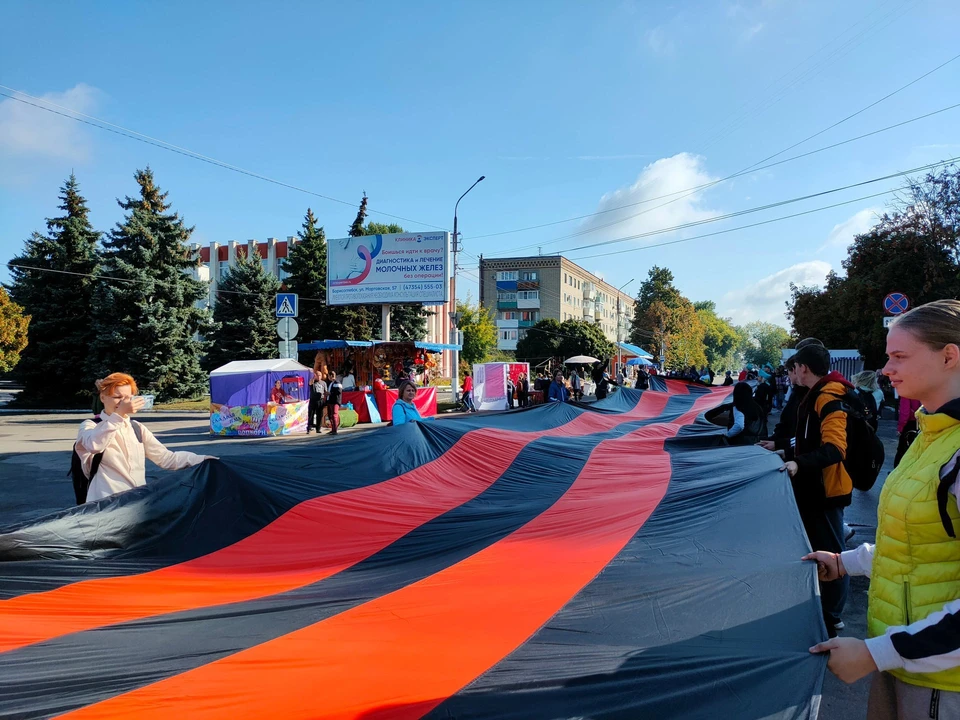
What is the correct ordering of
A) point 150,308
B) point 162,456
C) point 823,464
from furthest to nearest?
point 150,308 < point 162,456 < point 823,464

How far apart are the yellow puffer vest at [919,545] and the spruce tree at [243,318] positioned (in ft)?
120

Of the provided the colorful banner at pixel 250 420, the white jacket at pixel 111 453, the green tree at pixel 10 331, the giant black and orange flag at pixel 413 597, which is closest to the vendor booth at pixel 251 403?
the colorful banner at pixel 250 420

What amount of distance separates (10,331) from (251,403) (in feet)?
50.1

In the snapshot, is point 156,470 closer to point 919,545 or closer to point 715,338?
point 919,545

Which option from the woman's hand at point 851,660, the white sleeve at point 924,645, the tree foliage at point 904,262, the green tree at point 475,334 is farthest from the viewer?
the green tree at point 475,334

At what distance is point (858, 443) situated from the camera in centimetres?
377

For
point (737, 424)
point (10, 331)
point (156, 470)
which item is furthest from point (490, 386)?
point (10, 331)

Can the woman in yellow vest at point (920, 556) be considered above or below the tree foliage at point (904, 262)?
below

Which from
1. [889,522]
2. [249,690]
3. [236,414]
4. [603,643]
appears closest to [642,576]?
[603,643]

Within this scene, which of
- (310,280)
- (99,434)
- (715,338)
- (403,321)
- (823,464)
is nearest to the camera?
(823,464)

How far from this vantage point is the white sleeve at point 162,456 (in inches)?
182

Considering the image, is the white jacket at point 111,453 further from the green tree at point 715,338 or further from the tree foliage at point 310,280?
the green tree at point 715,338

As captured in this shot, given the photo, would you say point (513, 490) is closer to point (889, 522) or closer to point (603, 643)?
point (603, 643)

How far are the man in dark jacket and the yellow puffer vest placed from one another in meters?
1.83
